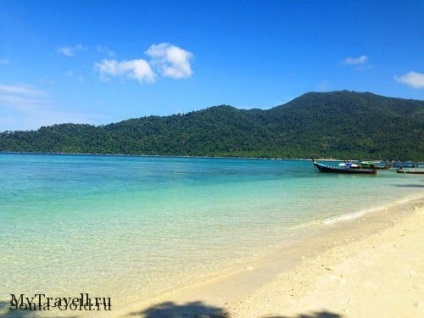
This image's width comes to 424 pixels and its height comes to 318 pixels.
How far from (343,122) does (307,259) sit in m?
173

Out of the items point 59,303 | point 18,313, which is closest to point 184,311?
point 59,303

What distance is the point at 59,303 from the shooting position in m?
6.32

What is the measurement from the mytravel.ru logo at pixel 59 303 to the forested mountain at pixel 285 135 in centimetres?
14792

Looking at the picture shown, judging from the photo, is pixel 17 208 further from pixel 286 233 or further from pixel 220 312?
pixel 220 312

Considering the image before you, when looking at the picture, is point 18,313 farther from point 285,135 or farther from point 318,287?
point 285,135

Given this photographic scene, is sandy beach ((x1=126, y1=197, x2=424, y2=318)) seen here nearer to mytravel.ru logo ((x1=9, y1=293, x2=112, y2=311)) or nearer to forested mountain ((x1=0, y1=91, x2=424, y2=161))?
mytravel.ru logo ((x1=9, y1=293, x2=112, y2=311))

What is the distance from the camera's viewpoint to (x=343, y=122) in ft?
565

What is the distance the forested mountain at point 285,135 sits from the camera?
156750mm

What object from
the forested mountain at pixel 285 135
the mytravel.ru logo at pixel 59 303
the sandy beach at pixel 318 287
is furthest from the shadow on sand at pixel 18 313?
the forested mountain at pixel 285 135

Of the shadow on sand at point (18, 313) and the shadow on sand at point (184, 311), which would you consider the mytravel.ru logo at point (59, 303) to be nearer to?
the shadow on sand at point (18, 313)

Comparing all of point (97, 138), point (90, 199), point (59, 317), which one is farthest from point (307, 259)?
point (97, 138)

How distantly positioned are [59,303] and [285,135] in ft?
586

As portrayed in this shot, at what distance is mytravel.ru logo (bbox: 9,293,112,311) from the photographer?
6125mm

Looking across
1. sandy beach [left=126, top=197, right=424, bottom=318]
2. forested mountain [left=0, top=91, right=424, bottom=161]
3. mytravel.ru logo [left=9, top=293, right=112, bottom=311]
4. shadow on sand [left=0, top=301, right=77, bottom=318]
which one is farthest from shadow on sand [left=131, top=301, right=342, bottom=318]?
forested mountain [left=0, top=91, right=424, bottom=161]
